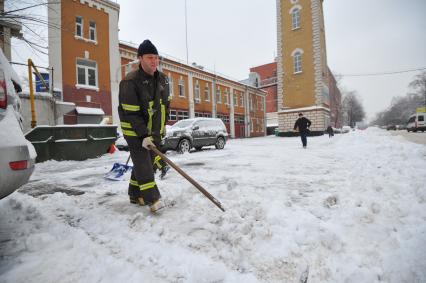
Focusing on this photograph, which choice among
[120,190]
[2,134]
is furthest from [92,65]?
[2,134]

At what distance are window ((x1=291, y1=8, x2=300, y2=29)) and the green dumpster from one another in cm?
2718

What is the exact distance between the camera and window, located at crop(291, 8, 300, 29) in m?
28.8

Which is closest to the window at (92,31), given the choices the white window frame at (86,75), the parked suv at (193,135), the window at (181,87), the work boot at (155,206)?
the white window frame at (86,75)

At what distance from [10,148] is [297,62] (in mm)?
31319

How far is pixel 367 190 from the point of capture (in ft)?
11.0

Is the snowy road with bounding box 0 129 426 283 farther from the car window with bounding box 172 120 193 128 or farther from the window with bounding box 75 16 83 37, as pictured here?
the window with bounding box 75 16 83 37

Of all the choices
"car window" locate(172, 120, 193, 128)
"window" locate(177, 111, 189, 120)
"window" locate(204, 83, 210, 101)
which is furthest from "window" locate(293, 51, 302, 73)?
"car window" locate(172, 120, 193, 128)

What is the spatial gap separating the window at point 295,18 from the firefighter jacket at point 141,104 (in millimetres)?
30942

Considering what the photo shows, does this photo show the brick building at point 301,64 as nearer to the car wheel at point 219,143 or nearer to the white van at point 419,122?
the white van at point 419,122

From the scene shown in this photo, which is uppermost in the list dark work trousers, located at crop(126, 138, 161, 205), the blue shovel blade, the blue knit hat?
the blue knit hat

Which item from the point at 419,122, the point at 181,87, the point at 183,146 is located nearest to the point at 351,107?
the point at 419,122

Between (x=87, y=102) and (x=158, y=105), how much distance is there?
55.5 ft

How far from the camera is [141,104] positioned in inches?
116

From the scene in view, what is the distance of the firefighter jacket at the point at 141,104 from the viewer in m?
2.82
